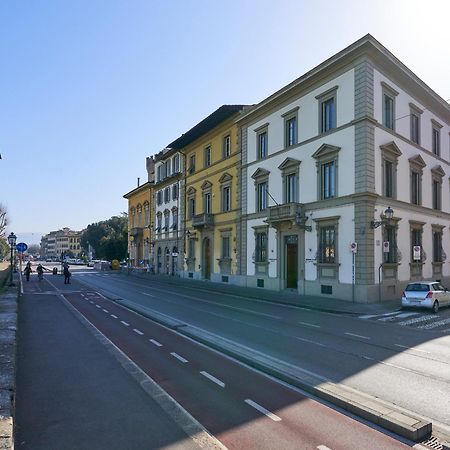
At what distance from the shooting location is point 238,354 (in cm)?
950

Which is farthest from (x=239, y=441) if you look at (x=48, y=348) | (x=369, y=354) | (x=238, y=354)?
(x=48, y=348)

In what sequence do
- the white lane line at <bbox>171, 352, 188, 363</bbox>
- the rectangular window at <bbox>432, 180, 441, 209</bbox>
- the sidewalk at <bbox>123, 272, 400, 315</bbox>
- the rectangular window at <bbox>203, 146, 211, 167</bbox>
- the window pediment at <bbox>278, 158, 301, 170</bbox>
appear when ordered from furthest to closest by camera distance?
the rectangular window at <bbox>203, 146, 211, 167</bbox>, the rectangular window at <bbox>432, 180, 441, 209</bbox>, the window pediment at <bbox>278, 158, 301, 170</bbox>, the sidewalk at <bbox>123, 272, 400, 315</bbox>, the white lane line at <bbox>171, 352, 188, 363</bbox>

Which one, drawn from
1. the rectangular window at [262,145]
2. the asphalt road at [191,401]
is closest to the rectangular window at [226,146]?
the rectangular window at [262,145]

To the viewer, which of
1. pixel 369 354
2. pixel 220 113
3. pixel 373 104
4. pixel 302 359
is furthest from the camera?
pixel 220 113

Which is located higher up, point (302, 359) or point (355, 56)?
point (355, 56)

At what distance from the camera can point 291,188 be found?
27594mm

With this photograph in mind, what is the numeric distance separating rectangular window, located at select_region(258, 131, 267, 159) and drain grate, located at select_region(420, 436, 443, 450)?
1040 inches

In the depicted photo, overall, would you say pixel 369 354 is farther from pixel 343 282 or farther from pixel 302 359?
pixel 343 282

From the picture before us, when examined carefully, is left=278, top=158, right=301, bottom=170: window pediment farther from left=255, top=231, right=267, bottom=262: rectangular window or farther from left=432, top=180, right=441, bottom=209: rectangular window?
left=432, top=180, right=441, bottom=209: rectangular window

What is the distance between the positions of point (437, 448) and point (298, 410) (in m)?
1.88

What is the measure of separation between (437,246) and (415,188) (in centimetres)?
503

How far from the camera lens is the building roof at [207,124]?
34125 mm

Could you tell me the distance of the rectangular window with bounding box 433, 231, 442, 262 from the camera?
93.7ft

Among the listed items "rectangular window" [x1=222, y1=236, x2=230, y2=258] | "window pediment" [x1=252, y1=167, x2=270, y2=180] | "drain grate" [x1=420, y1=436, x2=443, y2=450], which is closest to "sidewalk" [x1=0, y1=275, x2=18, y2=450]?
"drain grate" [x1=420, y1=436, x2=443, y2=450]
